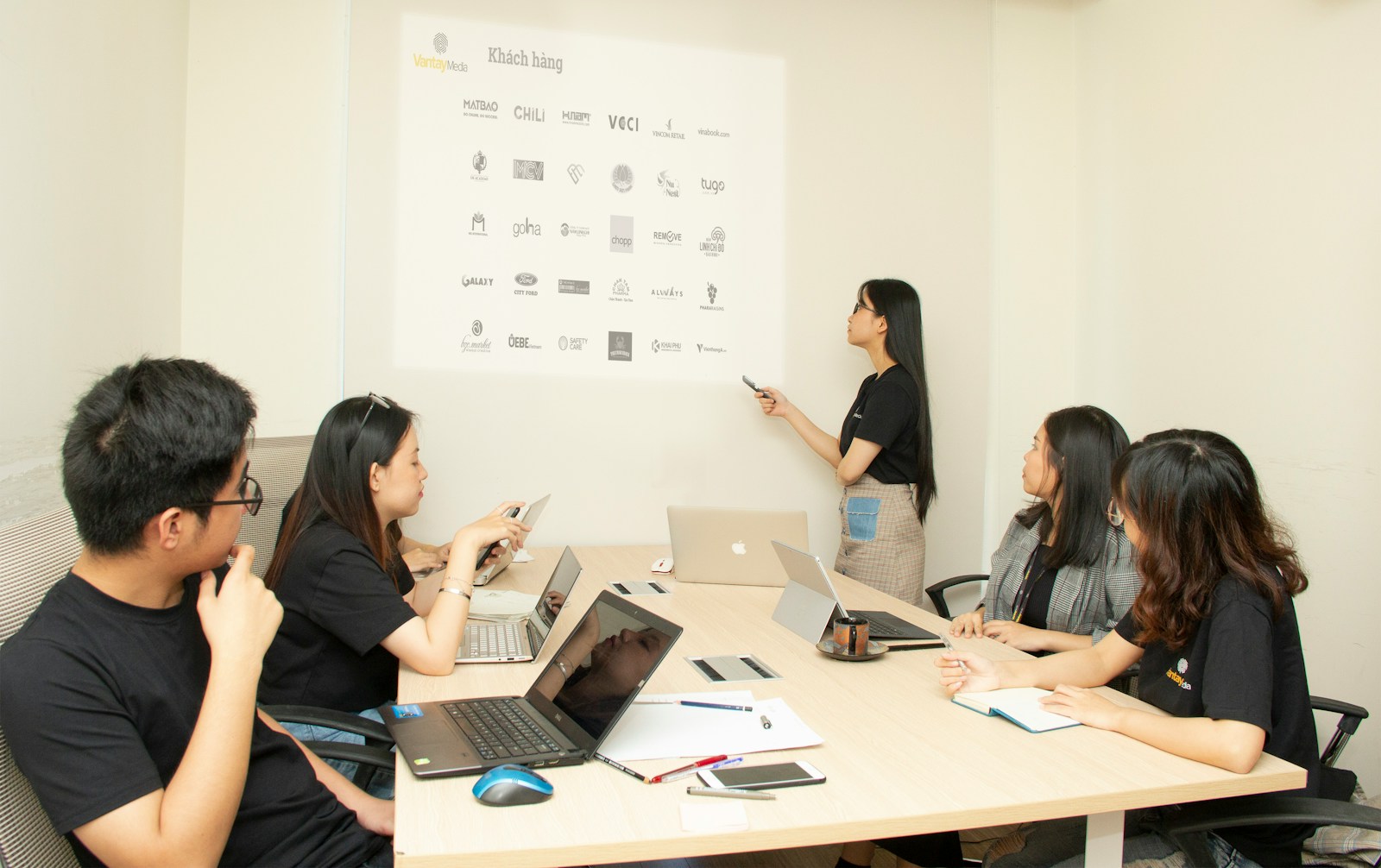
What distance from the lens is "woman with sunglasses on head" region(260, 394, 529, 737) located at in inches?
68.3

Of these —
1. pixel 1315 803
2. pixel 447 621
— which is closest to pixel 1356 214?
pixel 1315 803

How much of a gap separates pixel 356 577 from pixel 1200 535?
1.56 meters

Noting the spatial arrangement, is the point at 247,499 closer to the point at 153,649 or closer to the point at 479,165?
the point at 153,649

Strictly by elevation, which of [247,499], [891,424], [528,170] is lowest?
[247,499]

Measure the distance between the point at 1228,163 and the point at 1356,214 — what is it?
57 cm

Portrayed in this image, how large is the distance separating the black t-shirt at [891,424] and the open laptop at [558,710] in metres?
1.88

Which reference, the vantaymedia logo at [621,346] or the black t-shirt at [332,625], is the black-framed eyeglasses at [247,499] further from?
the vantaymedia logo at [621,346]

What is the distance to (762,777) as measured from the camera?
127cm

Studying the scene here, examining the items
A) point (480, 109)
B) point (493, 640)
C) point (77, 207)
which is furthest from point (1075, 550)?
point (77, 207)

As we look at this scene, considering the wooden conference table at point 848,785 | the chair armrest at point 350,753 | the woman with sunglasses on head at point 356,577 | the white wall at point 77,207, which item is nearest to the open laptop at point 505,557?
the woman with sunglasses on head at point 356,577

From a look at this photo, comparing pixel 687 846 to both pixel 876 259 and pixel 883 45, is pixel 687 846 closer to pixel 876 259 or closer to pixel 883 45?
pixel 876 259

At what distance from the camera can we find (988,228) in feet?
12.8

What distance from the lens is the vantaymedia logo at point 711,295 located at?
11.8 feet

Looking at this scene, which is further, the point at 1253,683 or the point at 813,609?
the point at 813,609
